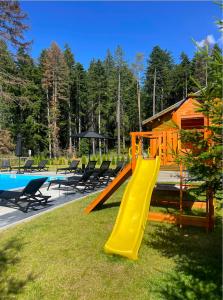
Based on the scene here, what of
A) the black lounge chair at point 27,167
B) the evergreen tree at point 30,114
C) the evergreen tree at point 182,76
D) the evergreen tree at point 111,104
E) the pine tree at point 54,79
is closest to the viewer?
the black lounge chair at point 27,167

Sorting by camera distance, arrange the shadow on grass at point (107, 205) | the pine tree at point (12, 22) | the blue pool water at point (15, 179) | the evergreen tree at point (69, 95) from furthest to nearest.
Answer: the evergreen tree at point (69, 95)
the pine tree at point (12, 22)
the blue pool water at point (15, 179)
the shadow on grass at point (107, 205)

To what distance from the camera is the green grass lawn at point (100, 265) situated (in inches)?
144

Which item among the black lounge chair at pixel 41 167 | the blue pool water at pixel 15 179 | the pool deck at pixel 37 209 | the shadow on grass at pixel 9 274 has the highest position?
the black lounge chair at pixel 41 167

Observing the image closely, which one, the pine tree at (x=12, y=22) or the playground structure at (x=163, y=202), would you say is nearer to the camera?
the playground structure at (x=163, y=202)

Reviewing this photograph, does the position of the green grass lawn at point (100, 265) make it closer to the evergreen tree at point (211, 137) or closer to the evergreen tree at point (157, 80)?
the evergreen tree at point (211, 137)

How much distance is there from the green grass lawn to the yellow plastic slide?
0.20 m

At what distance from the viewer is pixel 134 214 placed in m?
5.33

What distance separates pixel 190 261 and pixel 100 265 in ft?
4.71

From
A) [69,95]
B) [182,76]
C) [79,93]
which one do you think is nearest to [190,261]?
[69,95]

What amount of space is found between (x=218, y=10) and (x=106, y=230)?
14.8 feet

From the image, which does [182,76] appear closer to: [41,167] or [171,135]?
[41,167]

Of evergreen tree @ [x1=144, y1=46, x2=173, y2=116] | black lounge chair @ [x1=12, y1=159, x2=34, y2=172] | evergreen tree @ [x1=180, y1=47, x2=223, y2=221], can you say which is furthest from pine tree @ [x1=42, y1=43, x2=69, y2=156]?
evergreen tree @ [x1=180, y1=47, x2=223, y2=221]

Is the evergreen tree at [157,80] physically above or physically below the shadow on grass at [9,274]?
above

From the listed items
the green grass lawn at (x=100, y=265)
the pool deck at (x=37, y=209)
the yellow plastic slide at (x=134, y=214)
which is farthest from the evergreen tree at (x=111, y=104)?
the green grass lawn at (x=100, y=265)
